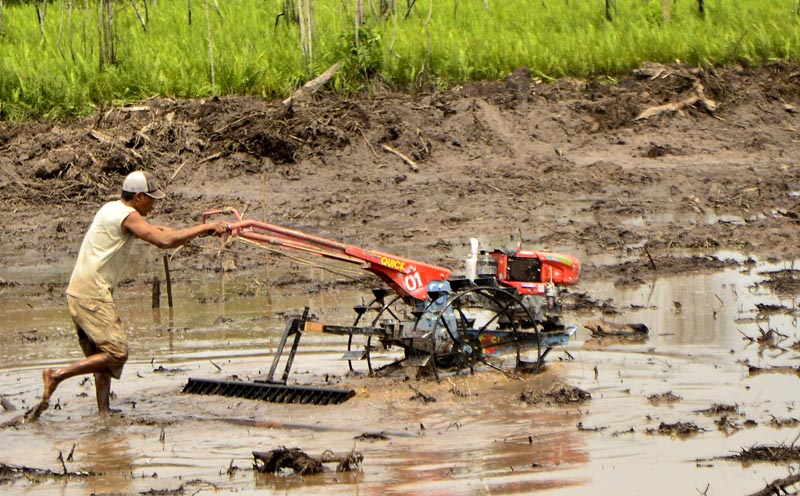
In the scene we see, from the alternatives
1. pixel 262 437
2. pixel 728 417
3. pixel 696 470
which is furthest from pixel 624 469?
pixel 262 437

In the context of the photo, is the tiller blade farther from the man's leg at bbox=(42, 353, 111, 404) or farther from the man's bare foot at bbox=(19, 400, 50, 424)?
the man's bare foot at bbox=(19, 400, 50, 424)

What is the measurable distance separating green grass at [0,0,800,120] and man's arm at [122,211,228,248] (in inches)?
381

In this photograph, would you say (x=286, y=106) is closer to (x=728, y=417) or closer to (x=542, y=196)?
(x=542, y=196)

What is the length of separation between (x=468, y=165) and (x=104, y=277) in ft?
28.0

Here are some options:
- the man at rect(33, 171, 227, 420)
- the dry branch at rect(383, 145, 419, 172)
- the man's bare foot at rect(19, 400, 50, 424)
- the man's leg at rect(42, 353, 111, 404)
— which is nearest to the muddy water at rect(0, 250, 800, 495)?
the man's bare foot at rect(19, 400, 50, 424)

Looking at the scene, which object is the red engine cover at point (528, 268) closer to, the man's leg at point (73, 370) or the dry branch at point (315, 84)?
the man's leg at point (73, 370)

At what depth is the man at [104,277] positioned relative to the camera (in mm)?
8227

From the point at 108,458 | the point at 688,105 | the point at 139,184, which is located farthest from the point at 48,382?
the point at 688,105

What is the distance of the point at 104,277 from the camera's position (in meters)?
8.34

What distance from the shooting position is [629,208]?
48.5 feet

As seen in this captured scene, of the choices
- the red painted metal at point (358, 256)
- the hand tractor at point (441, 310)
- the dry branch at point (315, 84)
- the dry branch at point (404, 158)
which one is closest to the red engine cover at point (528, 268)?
the hand tractor at point (441, 310)

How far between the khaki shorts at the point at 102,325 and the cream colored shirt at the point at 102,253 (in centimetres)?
5

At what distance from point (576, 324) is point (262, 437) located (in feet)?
12.1

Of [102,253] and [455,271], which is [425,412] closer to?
[102,253]
